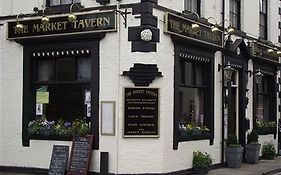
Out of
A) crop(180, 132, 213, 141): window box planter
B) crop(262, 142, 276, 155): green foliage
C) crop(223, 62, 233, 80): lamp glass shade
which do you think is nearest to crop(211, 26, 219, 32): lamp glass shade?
crop(223, 62, 233, 80): lamp glass shade

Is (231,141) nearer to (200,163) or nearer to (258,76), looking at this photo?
(200,163)

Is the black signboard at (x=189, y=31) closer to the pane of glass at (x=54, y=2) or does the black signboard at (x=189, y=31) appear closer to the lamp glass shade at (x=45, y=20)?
the lamp glass shade at (x=45, y=20)

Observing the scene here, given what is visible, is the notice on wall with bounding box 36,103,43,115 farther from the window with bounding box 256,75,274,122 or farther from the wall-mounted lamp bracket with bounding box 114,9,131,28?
the window with bounding box 256,75,274,122

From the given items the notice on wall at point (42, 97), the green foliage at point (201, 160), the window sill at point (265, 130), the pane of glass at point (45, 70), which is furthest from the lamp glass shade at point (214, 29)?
the window sill at point (265, 130)

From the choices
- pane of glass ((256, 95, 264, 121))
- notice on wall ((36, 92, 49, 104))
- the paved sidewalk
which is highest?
notice on wall ((36, 92, 49, 104))

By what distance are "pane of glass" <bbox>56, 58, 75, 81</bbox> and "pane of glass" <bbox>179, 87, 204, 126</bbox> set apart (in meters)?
3.12

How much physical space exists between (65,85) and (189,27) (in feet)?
12.5

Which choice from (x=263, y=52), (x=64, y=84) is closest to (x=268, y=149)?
(x=263, y=52)

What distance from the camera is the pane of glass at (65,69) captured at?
1443cm

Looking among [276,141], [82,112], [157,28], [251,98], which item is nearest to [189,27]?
[157,28]

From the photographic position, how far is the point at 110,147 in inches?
522

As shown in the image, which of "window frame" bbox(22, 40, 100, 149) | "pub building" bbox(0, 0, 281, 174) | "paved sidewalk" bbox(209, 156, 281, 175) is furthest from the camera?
"paved sidewalk" bbox(209, 156, 281, 175)

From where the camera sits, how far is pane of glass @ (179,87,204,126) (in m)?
15.1

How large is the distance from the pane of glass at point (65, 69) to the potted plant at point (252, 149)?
7.03 meters
